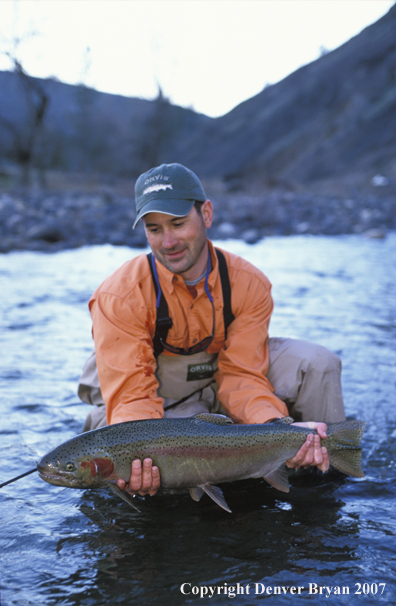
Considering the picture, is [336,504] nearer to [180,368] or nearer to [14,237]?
[180,368]

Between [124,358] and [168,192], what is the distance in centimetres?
79

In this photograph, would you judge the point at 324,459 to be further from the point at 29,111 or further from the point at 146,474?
the point at 29,111

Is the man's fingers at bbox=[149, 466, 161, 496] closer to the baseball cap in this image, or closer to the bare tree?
the baseball cap

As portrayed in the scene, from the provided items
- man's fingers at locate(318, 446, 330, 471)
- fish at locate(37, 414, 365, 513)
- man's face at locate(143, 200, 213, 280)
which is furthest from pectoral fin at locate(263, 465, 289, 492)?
man's face at locate(143, 200, 213, 280)

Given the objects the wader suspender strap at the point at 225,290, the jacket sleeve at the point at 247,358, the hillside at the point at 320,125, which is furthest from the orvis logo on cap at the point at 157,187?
the hillside at the point at 320,125

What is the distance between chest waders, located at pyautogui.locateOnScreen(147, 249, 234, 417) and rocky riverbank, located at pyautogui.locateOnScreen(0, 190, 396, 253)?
814 centimetres

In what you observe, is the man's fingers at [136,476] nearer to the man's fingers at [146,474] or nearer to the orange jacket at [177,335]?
the man's fingers at [146,474]

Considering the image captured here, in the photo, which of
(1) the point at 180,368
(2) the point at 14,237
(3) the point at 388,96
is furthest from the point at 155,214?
(3) the point at 388,96

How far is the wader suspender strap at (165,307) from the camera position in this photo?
284 centimetres

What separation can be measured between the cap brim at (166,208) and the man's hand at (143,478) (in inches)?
41.5

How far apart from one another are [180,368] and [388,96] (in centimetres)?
3981

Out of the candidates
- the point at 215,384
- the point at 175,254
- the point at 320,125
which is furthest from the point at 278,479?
the point at 320,125

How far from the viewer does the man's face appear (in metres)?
2.76

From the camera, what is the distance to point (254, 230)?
14.1m
